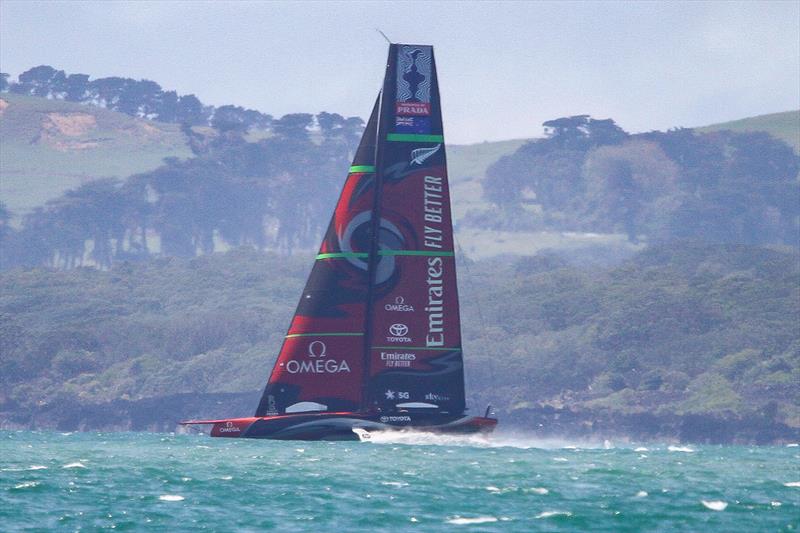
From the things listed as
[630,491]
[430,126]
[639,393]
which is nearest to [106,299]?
[639,393]

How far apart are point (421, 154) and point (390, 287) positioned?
422 cm

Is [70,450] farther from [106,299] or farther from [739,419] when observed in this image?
[106,299]

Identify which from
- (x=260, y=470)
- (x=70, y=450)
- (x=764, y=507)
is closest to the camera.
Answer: (x=764, y=507)

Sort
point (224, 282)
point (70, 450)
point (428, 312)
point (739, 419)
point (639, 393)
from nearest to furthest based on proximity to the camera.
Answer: point (428, 312) → point (70, 450) → point (739, 419) → point (639, 393) → point (224, 282)

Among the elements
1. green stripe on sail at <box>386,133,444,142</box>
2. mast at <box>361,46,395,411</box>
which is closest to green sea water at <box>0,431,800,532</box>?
mast at <box>361,46,395,411</box>

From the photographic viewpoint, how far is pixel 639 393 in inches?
5433

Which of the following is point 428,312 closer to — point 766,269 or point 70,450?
point 70,450

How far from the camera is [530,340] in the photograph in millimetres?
156375

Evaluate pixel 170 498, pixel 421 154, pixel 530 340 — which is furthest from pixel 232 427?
pixel 530 340

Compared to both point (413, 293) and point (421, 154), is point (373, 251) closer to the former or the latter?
point (413, 293)

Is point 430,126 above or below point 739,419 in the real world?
above

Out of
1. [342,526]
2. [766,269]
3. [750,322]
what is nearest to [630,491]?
[342,526]

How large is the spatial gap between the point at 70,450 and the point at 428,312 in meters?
17.2

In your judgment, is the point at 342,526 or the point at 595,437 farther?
the point at 595,437
